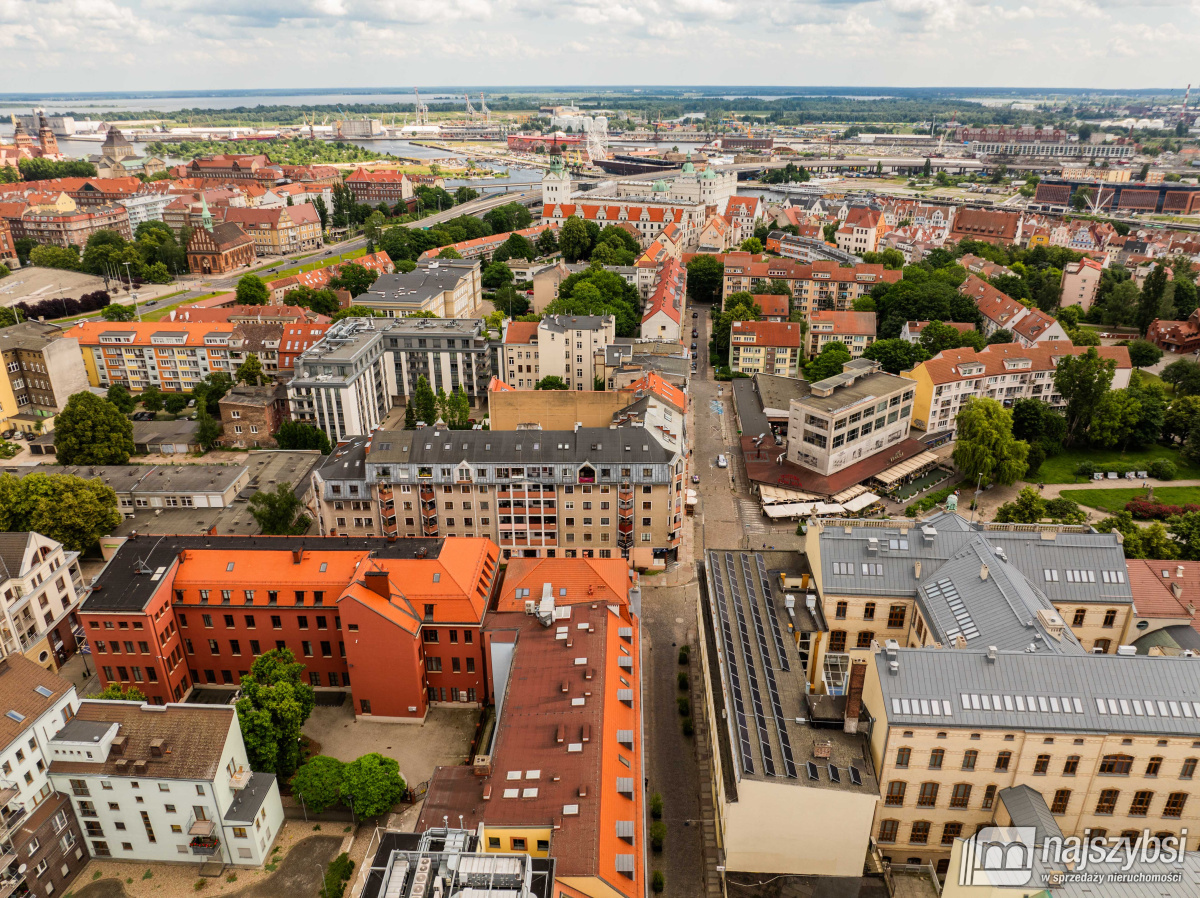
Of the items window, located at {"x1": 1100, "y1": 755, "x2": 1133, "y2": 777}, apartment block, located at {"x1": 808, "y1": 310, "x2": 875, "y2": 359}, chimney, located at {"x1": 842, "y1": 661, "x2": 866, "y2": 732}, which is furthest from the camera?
apartment block, located at {"x1": 808, "y1": 310, "x2": 875, "y2": 359}

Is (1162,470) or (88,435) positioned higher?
(88,435)

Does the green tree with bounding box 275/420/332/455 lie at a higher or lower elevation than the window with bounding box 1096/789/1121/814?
lower

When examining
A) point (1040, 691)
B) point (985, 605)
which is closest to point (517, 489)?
point (985, 605)

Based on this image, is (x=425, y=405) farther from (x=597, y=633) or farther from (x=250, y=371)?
(x=597, y=633)

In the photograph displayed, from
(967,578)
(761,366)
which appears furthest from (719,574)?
(761,366)

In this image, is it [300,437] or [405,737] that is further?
[300,437]

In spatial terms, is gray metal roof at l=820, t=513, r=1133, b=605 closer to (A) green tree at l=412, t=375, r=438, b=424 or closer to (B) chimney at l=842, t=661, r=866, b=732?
(B) chimney at l=842, t=661, r=866, b=732

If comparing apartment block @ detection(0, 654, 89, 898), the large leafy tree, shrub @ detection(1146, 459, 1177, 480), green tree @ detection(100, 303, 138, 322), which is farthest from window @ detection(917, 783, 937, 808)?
green tree @ detection(100, 303, 138, 322)
